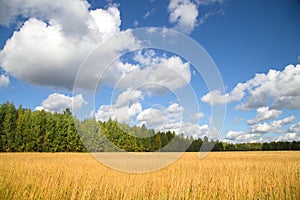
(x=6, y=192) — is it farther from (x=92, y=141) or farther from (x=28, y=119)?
(x=28, y=119)

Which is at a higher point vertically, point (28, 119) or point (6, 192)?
point (28, 119)

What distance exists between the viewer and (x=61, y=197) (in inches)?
228

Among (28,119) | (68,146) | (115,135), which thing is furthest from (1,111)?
(115,135)

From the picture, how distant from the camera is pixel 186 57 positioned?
9938 millimetres

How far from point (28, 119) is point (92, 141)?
15286 mm

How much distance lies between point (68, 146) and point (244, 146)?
3070 inches

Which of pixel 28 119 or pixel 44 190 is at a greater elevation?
pixel 28 119

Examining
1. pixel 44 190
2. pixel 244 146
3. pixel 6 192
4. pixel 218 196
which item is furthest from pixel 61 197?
pixel 244 146

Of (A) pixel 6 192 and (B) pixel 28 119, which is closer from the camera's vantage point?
(A) pixel 6 192

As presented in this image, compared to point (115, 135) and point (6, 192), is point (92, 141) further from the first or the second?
point (6, 192)

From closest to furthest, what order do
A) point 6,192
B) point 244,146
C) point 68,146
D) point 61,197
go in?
point 61,197 → point 6,192 → point 68,146 → point 244,146

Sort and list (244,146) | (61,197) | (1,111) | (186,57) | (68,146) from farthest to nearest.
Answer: (244,146) < (68,146) < (1,111) < (186,57) < (61,197)

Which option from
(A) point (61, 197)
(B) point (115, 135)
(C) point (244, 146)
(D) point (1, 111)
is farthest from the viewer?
(C) point (244, 146)

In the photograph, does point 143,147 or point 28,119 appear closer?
point 28,119
